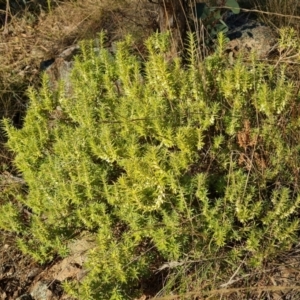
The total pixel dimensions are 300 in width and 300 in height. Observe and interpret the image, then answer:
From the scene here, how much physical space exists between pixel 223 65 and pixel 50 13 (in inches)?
103

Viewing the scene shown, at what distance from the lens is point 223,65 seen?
9.66 feet

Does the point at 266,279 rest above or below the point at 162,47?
below

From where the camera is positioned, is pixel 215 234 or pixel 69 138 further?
pixel 69 138

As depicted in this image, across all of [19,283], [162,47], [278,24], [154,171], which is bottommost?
[19,283]

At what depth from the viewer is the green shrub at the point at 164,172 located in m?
2.48

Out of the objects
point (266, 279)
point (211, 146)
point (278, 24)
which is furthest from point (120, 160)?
point (278, 24)

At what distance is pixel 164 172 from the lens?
2.44 m

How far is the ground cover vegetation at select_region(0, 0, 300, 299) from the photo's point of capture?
248cm

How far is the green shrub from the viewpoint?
8.14 ft

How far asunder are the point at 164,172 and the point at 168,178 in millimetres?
43

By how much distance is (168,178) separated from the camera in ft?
8.09

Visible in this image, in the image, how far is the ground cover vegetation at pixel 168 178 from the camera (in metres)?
2.48

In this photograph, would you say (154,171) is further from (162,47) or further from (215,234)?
(162,47)

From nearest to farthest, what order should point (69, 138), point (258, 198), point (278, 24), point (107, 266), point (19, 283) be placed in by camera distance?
1. point (107, 266)
2. point (258, 198)
3. point (69, 138)
4. point (19, 283)
5. point (278, 24)
